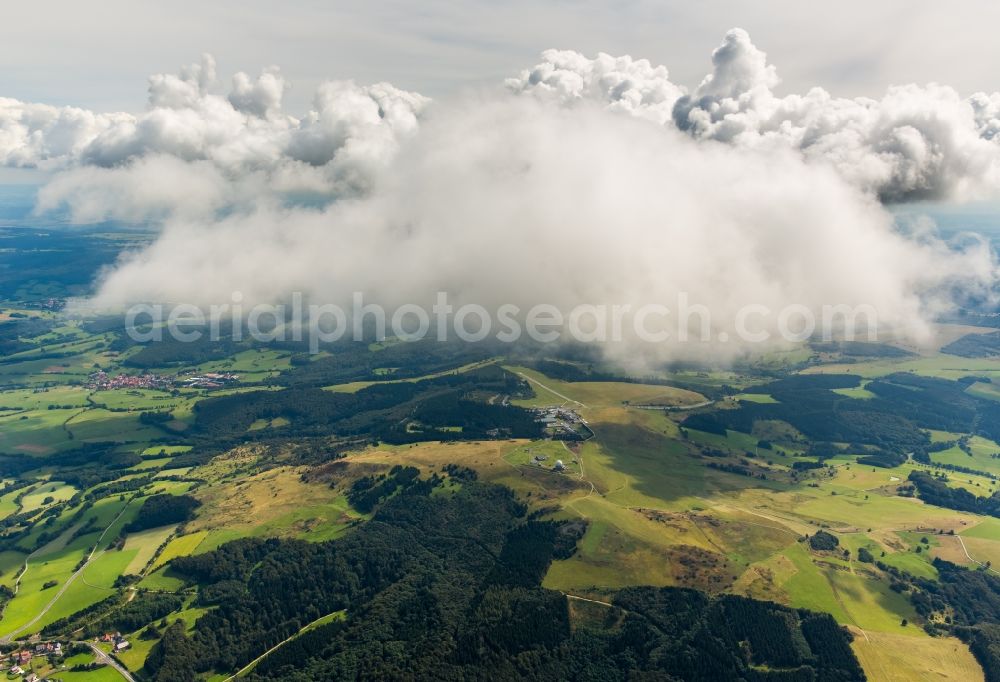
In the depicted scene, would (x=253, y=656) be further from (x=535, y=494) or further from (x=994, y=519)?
(x=994, y=519)

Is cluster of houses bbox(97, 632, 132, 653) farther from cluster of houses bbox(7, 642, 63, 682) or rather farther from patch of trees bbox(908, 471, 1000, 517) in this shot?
patch of trees bbox(908, 471, 1000, 517)

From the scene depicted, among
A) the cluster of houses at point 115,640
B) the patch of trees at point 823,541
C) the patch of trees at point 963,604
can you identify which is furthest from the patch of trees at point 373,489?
the patch of trees at point 963,604

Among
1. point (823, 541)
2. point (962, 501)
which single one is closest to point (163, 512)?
point (823, 541)

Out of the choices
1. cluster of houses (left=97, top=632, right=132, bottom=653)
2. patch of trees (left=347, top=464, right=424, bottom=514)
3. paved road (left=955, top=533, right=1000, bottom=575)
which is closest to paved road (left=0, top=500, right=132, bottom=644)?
cluster of houses (left=97, top=632, right=132, bottom=653)

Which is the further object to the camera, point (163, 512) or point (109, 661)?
point (163, 512)

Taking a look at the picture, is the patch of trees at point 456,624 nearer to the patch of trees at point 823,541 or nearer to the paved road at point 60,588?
the paved road at point 60,588

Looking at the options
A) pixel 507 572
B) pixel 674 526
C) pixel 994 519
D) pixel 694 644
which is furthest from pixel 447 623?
pixel 994 519

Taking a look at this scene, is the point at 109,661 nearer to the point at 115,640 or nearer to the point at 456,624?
the point at 115,640

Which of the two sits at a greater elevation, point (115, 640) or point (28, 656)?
point (115, 640)
